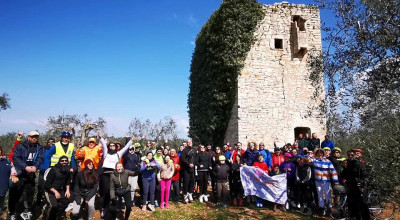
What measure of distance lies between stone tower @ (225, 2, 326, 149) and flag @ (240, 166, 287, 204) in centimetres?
445

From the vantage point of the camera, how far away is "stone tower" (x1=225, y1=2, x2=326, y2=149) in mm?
13453

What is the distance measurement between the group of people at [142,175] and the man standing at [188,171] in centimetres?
2

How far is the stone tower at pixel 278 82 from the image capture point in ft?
44.1

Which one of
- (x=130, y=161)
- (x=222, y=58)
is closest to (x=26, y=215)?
(x=130, y=161)

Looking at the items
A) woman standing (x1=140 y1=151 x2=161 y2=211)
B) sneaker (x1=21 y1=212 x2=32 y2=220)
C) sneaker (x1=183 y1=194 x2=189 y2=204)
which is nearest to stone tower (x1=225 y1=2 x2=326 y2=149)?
sneaker (x1=183 y1=194 x2=189 y2=204)

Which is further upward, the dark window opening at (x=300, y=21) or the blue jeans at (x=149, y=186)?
the dark window opening at (x=300, y=21)

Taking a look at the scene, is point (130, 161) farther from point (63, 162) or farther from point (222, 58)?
point (222, 58)

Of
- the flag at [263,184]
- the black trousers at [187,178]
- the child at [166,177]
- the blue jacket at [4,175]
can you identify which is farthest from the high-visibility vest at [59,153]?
the flag at [263,184]

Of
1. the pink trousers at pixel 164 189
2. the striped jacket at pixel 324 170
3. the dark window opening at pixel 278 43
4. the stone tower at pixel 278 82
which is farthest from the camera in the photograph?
the dark window opening at pixel 278 43

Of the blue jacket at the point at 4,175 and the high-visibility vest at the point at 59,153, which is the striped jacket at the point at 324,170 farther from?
the blue jacket at the point at 4,175

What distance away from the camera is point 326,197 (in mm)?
7613

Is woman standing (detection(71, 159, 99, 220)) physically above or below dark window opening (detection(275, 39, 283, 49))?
below

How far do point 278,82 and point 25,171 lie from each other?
11594 mm

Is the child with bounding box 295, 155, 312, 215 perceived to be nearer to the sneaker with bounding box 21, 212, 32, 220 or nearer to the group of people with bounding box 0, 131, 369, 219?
the group of people with bounding box 0, 131, 369, 219
